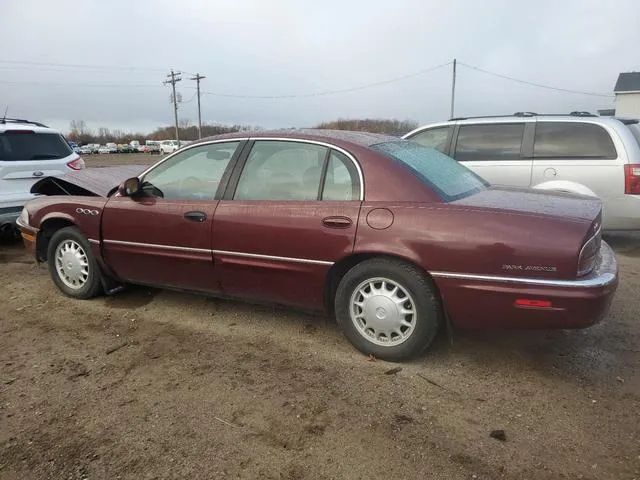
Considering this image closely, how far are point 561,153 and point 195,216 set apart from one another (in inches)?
188

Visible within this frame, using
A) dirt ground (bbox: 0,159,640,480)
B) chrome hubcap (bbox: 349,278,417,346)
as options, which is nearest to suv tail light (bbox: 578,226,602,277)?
dirt ground (bbox: 0,159,640,480)

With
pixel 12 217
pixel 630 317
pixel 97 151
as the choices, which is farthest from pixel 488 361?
pixel 97 151

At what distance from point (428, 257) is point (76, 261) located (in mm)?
3218

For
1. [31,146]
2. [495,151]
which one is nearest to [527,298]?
[495,151]

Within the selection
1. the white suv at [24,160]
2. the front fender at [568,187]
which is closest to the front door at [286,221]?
the front fender at [568,187]

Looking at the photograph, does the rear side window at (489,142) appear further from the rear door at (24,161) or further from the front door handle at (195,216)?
the rear door at (24,161)

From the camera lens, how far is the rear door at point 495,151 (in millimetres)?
6652

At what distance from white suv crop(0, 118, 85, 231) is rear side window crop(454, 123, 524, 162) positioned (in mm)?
5546

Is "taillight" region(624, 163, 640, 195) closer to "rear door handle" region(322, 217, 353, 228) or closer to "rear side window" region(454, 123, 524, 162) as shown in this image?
"rear side window" region(454, 123, 524, 162)

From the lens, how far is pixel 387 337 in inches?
135

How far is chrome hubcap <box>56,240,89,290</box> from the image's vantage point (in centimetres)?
463

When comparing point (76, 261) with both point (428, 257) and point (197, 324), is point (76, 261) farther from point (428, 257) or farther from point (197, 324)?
point (428, 257)

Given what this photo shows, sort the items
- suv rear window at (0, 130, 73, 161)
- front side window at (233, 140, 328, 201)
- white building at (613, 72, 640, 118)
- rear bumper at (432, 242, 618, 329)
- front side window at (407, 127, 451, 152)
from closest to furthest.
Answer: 1. rear bumper at (432, 242, 618, 329)
2. front side window at (233, 140, 328, 201)
3. suv rear window at (0, 130, 73, 161)
4. front side window at (407, 127, 451, 152)
5. white building at (613, 72, 640, 118)

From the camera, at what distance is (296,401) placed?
300 cm
